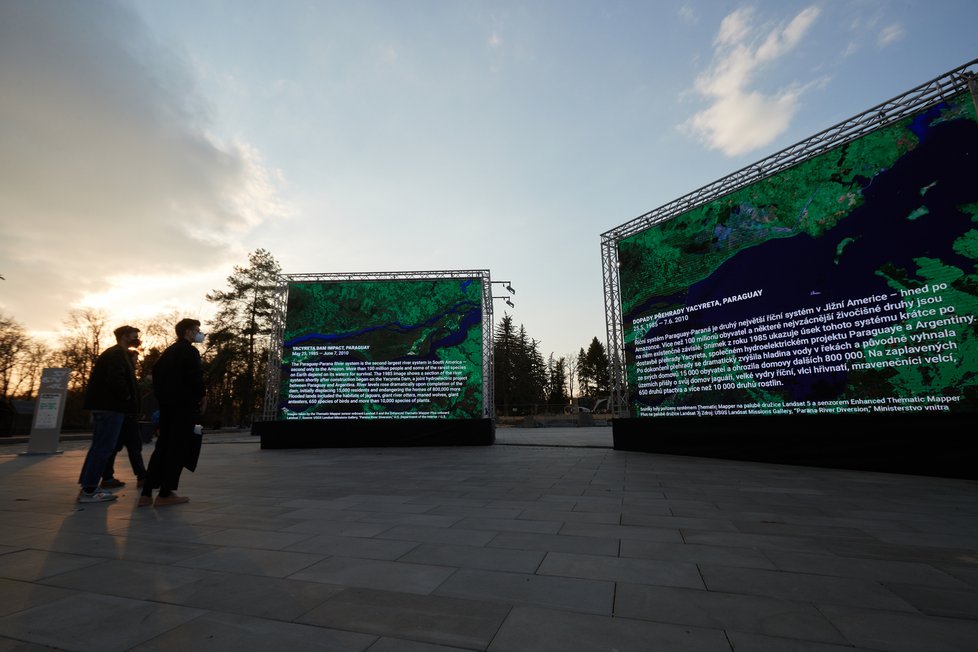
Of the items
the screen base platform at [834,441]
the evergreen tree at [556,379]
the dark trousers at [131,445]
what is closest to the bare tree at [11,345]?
the dark trousers at [131,445]

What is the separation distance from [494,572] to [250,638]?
1323 millimetres

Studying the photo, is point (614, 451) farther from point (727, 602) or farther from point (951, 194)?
point (727, 602)

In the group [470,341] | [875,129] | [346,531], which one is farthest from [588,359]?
[346,531]

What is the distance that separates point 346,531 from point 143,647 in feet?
6.60

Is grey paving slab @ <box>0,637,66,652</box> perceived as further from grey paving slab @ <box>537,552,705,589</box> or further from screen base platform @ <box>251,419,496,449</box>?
screen base platform @ <box>251,419,496,449</box>

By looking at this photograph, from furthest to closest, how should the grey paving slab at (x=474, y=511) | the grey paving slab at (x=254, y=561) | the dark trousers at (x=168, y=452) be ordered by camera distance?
1. the dark trousers at (x=168, y=452)
2. the grey paving slab at (x=474, y=511)
3. the grey paving slab at (x=254, y=561)

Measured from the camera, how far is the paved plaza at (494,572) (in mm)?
1880

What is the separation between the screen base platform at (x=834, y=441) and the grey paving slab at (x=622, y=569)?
698 cm

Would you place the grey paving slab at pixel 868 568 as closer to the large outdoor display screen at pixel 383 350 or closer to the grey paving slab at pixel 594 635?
the grey paving slab at pixel 594 635

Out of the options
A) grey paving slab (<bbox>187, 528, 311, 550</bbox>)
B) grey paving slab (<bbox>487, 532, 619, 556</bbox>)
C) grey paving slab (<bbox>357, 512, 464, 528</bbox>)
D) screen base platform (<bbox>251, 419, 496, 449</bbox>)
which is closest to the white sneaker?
grey paving slab (<bbox>187, 528, 311, 550</bbox>)

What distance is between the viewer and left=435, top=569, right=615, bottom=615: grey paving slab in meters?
2.22

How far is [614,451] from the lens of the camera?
11.8 meters

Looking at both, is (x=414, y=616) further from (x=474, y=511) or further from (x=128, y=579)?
(x=474, y=511)

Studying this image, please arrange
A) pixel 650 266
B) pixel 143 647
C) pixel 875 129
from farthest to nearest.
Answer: pixel 650 266 → pixel 875 129 → pixel 143 647
